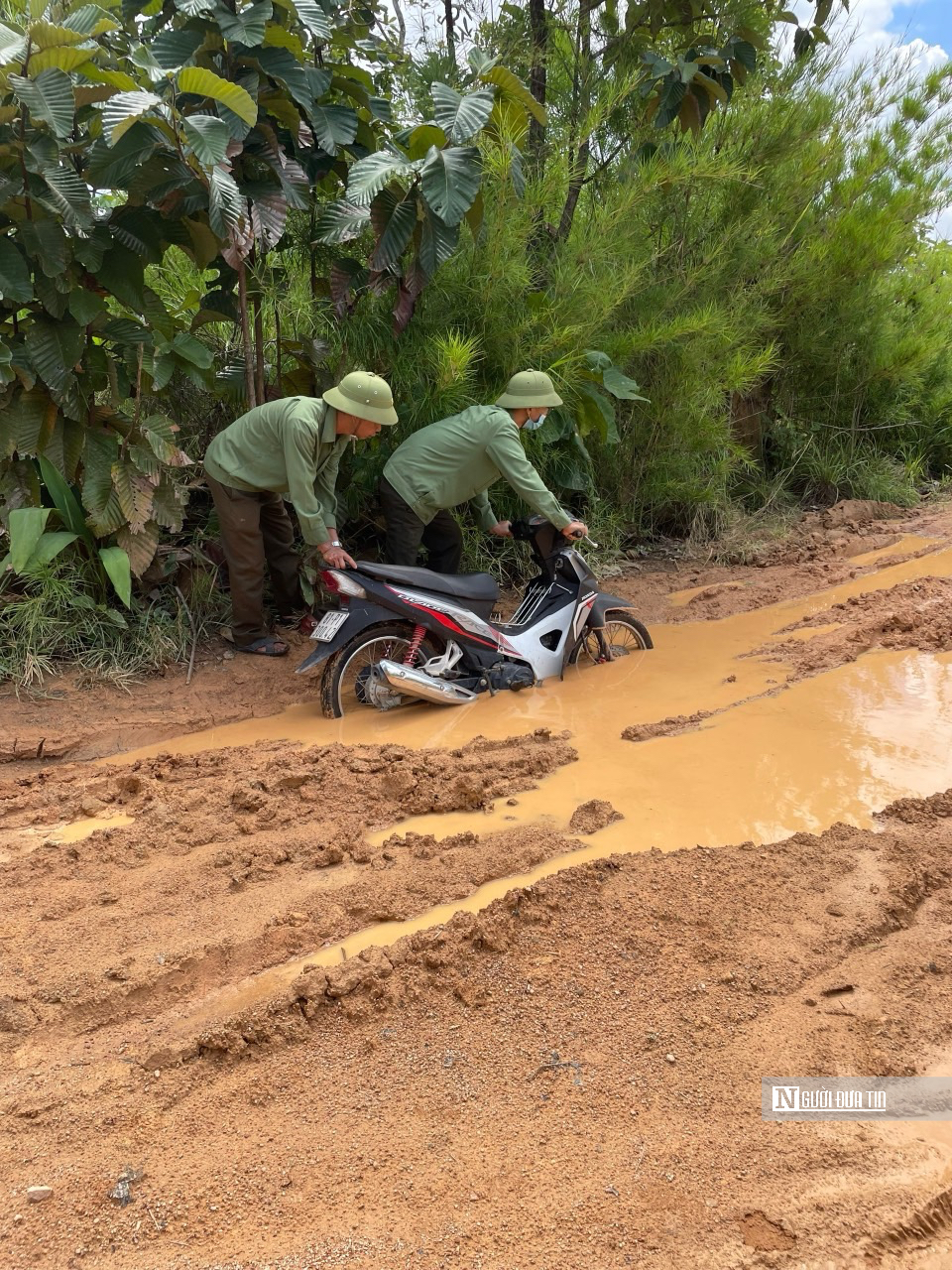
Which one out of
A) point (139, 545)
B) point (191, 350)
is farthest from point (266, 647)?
point (191, 350)

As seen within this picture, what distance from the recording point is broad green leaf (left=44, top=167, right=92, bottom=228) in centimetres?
421

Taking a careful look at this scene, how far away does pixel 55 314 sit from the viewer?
4.52 metres

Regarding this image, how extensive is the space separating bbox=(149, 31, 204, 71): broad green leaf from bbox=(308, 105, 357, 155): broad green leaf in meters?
0.61

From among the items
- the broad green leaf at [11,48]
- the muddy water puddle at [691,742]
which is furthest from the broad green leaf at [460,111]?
the muddy water puddle at [691,742]

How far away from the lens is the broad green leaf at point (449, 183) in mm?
4809

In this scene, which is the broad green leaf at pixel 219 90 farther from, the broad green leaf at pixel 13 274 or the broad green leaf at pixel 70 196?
the broad green leaf at pixel 13 274

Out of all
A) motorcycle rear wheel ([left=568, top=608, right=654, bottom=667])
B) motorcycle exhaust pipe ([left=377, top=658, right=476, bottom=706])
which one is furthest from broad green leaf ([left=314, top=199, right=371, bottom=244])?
motorcycle rear wheel ([left=568, top=608, right=654, bottom=667])

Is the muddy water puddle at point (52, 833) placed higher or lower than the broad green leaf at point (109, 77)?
lower

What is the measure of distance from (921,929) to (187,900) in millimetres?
2149

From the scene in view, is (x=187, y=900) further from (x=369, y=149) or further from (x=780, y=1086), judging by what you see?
(x=369, y=149)

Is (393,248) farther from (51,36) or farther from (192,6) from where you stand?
(51,36)

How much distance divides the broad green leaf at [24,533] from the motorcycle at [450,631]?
143 centimetres

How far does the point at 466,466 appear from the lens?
16.6ft

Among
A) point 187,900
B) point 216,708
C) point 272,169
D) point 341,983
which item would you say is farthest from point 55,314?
point 341,983
